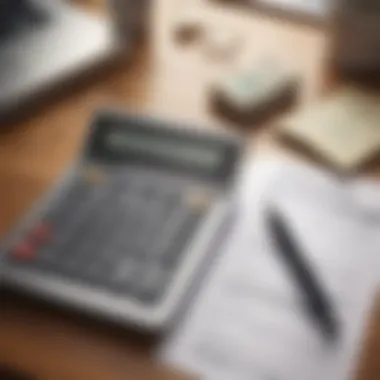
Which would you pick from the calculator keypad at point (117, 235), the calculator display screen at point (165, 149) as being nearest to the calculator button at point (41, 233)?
the calculator keypad at point (117, 235)

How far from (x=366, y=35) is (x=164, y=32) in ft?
0.78

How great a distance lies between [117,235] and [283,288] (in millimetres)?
139

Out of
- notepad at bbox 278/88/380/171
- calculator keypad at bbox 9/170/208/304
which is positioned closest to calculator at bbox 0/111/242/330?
calculator keypad at bbox 9/170/208/304

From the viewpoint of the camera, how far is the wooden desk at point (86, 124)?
65 centimetres

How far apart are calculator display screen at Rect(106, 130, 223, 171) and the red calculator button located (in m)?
0.13

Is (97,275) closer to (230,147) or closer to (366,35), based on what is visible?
(230,147)

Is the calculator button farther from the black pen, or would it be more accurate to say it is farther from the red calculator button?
the black pen

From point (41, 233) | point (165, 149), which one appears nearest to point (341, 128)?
point (165, 149)

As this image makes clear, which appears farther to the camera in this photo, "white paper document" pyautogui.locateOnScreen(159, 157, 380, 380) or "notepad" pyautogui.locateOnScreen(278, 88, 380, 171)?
"notepad" pyautogui.locateOnScreen(278, 88, 380, 171)

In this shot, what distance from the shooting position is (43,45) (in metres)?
0.96

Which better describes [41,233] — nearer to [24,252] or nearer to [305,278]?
[24,252]

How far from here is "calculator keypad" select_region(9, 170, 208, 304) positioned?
70 cm

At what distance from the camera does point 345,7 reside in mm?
890

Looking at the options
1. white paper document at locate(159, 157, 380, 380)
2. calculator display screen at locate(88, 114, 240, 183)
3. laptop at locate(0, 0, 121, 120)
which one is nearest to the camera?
white paper document at locate(159, 157, 380, 380)
